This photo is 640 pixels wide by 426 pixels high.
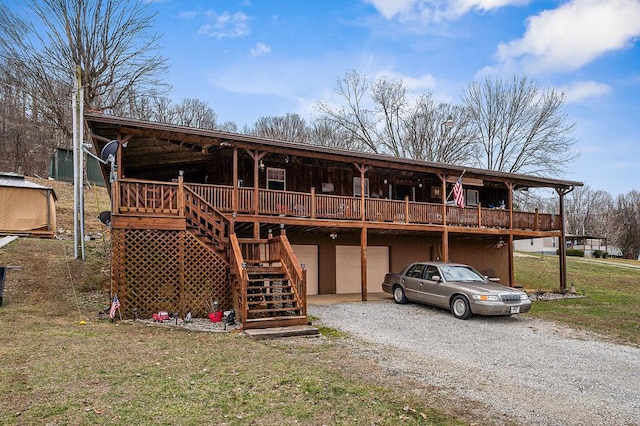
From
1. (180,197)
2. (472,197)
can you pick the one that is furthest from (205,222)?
(472,197)

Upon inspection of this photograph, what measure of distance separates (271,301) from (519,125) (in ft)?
104

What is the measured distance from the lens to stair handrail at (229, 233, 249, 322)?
9.57m

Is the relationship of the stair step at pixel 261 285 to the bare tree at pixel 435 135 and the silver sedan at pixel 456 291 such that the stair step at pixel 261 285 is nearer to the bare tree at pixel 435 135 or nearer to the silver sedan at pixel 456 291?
the silver sedan at pixel 456 291

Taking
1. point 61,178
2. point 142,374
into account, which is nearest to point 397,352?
point 142,374

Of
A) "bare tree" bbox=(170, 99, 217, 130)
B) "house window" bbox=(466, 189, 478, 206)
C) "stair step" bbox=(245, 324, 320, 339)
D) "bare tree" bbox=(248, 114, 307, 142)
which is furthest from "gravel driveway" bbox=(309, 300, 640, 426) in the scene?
"bare tree" bbox=(170, 99, 217, 130)

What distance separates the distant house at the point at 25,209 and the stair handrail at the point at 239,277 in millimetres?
12985

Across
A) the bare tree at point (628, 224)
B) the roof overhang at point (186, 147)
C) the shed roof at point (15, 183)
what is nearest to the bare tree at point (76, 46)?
the shed roof at point (15, 183)

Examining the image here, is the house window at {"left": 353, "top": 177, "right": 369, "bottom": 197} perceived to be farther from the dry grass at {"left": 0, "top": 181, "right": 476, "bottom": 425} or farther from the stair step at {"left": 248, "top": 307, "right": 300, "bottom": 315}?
the dry grass at {"left": 0, "top": 181, "right": 476, "bottom": 425}

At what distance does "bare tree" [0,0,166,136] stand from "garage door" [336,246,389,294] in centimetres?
1445

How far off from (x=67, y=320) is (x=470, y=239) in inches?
669

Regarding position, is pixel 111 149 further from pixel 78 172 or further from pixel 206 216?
pixel 78 172

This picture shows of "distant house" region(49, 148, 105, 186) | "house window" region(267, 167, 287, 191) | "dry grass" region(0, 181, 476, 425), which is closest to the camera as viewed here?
"dry grass" region(0, 181, 476, 425)

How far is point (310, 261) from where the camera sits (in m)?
17.5

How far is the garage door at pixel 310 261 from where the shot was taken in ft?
56.9
